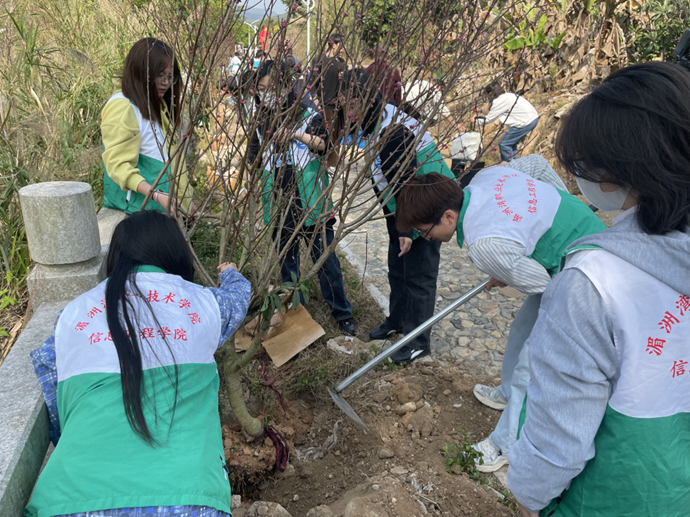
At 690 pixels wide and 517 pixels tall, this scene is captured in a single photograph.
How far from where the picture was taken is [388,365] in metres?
3.76

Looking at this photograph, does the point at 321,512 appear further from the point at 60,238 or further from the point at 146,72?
the point at 146,72

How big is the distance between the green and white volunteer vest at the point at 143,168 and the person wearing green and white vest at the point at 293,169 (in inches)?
23.0

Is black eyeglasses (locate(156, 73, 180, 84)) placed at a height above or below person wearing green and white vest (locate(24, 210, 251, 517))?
above

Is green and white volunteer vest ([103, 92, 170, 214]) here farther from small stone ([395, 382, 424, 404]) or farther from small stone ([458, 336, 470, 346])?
small stone ([458, 336, 470, 346])

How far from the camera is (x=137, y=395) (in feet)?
5.22

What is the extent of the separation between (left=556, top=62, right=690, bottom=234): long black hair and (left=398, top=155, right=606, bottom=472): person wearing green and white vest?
41.5 inches

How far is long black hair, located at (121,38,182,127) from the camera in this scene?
2855 millimetres

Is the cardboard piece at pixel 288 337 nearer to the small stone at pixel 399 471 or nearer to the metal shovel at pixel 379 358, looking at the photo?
the metal shovel at pixel 379 358

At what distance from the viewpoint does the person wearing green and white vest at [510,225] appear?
2.30 meters

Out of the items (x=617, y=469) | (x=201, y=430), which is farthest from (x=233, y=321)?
(x=617, y=469)

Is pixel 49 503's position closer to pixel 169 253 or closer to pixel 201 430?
pixel 201 430

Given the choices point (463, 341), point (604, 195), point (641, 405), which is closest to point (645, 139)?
point (604, 195)

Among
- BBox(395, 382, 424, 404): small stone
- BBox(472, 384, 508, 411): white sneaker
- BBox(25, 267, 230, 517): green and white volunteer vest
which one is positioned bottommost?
BBox(395, 382, 424, 404): small stone

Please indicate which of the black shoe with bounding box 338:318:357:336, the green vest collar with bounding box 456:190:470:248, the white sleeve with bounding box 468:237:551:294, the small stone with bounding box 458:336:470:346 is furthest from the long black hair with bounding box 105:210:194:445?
the small stone with bounding box 458:336:470:346
